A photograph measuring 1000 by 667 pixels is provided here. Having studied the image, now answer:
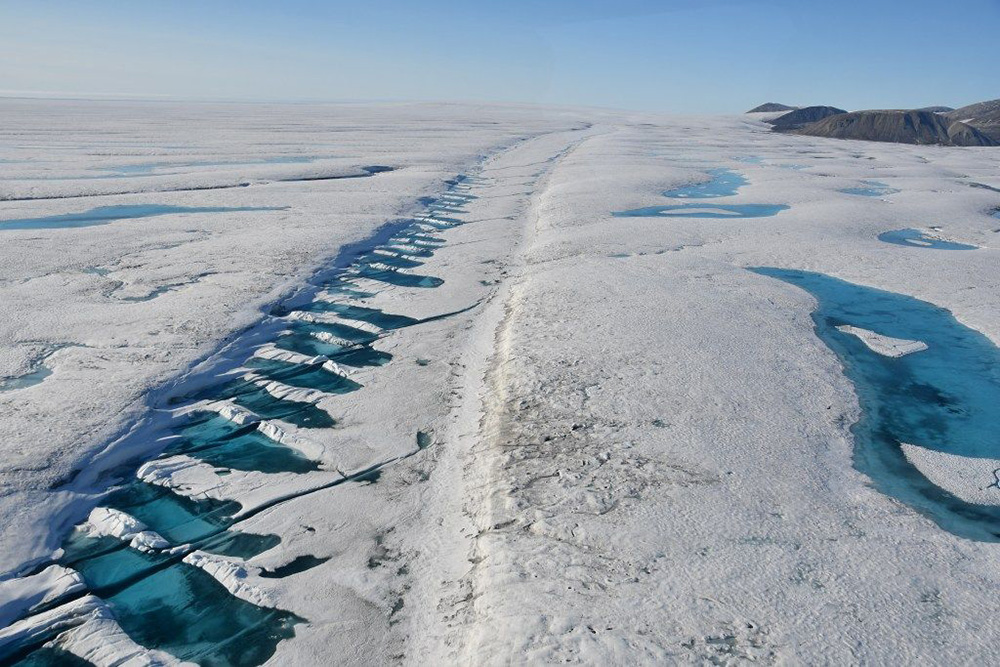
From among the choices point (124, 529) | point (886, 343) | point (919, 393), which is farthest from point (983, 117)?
point (124, 529)

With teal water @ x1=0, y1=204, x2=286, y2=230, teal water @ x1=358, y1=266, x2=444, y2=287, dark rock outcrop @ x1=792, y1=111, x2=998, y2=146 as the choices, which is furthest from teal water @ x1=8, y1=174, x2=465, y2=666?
dark rock outcrop @ x1=792, y1=111, x2=998, y2=146

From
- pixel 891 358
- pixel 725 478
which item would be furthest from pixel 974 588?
pixel 891 358

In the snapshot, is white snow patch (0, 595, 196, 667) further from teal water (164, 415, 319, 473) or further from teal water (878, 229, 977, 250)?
teal water (878, 229, 977, 250)

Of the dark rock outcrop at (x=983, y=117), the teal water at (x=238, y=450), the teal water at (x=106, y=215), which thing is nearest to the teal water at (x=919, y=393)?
the teal water at (x=238, y=450)

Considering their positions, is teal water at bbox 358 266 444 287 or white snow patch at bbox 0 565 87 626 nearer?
white snow patch at bbox 0 565 87 626

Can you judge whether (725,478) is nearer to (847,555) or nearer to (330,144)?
(847,555)

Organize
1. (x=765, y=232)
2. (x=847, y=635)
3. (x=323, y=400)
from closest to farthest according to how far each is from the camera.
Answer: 1. (x=847, y=635)
2. (x=323, y=400)
3. (x=765, y=232)

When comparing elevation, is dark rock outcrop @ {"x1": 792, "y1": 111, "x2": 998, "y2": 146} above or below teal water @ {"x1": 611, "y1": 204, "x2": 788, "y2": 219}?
above
